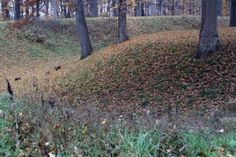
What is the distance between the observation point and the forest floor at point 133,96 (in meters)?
4.57

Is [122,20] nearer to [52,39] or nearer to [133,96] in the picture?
[133,96]

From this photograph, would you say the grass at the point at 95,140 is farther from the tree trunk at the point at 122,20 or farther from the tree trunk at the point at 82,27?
the tree trunk at the point at 82,27

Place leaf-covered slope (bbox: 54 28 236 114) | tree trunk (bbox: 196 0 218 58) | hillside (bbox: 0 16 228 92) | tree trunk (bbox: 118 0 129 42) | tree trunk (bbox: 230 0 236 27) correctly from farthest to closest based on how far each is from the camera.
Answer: hillside (bbox: 0 16 228 92), tree trunk (bbox: 230 0 236 27), tree trunk (bbox: 118 0 129 42), tree trunk (bbox: 196 0 218 58), leaf-covered slope (bbox: 54 28 236 114)

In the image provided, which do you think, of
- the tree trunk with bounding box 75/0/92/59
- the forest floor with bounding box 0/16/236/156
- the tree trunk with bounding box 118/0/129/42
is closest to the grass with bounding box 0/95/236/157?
the forest floor with bounding box 0/16/236/156

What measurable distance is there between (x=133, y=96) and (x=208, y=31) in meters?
3.49

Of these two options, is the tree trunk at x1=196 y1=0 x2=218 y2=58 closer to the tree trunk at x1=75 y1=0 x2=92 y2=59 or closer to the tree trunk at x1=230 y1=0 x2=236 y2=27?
the tree trunk at x1=230 y1=0 x2=236 y2=27

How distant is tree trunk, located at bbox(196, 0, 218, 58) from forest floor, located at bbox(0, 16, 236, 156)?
12.5 inches

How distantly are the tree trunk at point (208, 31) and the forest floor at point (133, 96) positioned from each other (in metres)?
0.32

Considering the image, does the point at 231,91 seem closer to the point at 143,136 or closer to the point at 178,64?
the point at 178,64

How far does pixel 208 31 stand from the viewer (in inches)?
539

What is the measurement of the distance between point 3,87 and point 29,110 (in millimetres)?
10519

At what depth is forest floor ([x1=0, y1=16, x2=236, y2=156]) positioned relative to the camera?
4.57 metres

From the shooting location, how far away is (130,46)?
57.4ft

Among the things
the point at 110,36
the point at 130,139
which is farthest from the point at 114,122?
the point at 110,36
